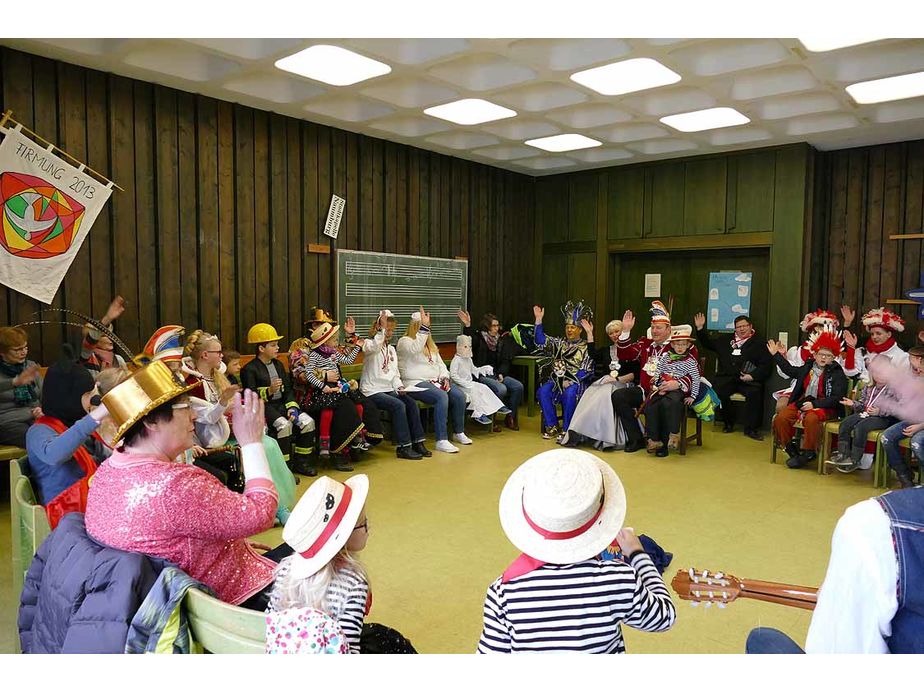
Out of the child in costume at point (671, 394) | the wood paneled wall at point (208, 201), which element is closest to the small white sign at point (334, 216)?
the wood paneled wall at point (208, 201)

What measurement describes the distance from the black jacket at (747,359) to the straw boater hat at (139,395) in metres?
6.13

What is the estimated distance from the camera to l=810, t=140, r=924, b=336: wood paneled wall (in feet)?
21.7

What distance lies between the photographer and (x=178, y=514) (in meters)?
1.68

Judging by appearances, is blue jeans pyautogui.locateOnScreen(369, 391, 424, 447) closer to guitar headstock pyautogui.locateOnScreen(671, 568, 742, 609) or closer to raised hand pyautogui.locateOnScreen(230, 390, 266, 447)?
raised hand pyautogui.locateOnScreen(230, 390, 266, 447)

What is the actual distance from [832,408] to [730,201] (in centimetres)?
284

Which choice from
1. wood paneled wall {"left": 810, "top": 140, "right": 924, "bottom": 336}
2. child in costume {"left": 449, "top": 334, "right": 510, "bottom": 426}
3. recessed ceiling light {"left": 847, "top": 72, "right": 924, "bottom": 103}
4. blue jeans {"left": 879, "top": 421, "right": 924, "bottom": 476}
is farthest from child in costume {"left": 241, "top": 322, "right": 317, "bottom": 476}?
wood paneled wall {"left": 810, "top": 140, "right": 924, "bottom": 336}

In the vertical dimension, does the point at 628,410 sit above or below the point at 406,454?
above

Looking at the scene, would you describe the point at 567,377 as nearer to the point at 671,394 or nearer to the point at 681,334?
the point at 671,394

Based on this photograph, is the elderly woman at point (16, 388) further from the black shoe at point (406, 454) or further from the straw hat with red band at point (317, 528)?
the straw hat with red band at point (317, 528)

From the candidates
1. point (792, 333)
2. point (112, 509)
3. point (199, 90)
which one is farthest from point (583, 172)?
point (112, 509)

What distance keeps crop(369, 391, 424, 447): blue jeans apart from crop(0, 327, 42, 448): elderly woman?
8.16 feet

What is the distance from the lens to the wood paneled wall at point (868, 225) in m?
6.61

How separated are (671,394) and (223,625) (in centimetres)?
500

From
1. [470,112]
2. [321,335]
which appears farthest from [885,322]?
[321,335]
